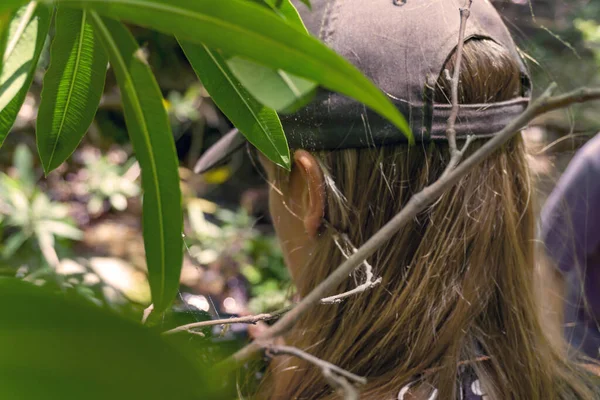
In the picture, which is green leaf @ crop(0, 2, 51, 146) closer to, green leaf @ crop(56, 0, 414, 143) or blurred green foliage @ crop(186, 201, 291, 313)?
green leaf @ crop(56, 0, 414, 143)

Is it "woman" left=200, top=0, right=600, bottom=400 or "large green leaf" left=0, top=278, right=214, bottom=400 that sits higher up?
"large green leaf" left=0, top=278, right=214, bottom=400

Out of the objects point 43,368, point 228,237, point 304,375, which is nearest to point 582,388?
point 304,375

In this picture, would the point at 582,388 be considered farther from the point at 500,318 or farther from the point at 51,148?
the point at 51,148

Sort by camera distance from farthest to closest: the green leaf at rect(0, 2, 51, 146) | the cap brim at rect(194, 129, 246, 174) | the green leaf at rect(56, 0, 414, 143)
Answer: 1. the cap brim at rect(194, 129, 246, 174)
2. the green leaf at rect(0, 2, 51, 146)
3. the green leaf at rect(56, 0, 414, 143)

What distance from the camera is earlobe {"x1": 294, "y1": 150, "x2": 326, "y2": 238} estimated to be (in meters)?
0.97

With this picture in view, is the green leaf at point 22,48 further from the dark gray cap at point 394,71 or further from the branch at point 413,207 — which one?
the dark gray cap at point 394,71

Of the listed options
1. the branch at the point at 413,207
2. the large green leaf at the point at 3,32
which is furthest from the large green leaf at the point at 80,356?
the large green leaf at the point at 3,32

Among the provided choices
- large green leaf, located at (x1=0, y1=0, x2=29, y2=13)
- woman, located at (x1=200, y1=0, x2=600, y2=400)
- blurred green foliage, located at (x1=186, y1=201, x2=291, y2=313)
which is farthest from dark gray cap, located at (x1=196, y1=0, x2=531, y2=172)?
blurred green foliage, located at (x1=186, y1=201, x2=291, y2=313)

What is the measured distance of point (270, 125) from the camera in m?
0.61

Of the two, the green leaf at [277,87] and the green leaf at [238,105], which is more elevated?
the green leaf at [277,87]

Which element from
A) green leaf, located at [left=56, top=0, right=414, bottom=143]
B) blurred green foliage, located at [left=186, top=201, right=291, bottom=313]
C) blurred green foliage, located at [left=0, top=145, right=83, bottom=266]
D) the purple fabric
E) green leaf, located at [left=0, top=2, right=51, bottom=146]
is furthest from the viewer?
blurred green foliage, located at [left=186, top=201, right=291, bottom=313]

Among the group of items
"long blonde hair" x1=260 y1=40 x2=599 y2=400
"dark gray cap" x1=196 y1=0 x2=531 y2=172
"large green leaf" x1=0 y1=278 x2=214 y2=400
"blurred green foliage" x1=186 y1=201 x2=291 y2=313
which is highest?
"large green leaf" x1=0 y1=278 x2=214 y2=400

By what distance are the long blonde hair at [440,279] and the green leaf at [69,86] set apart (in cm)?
44

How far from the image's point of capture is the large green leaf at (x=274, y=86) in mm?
436
